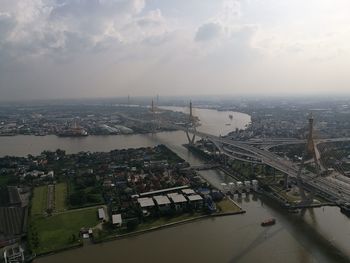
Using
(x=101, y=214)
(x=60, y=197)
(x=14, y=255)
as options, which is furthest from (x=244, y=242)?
(x=60, y=197)

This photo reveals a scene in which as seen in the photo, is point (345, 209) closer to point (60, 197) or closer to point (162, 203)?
point (162, 203)

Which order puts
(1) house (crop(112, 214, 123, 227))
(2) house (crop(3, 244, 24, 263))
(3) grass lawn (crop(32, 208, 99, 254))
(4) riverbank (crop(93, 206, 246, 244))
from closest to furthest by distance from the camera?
1. (2) house (crop(3, 244, 24, 263))
2. (3) grass lawn (crop(32, 208, 99, 254))
3. (4) riverbank (crop(93, 206, 246, 244))
4. (1) house (crop(112, 214, 123, 227))

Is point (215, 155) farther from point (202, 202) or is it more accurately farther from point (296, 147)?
point (202, 202)

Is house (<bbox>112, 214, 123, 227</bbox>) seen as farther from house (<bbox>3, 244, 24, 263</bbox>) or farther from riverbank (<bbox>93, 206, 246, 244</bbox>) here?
house (<bbox>3, 244, 24, 263</bbox>)

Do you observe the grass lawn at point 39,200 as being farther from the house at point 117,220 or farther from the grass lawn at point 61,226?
the house at point 117,220

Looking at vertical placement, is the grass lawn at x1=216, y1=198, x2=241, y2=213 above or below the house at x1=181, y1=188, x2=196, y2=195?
below

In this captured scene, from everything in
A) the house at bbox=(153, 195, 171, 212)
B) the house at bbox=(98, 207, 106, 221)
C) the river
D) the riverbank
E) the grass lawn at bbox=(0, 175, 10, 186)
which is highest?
the house at bbox=(153, 195, 171, 212)

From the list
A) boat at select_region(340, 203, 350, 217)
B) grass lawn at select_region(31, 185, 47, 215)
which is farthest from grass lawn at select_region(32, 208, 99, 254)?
boat at select_region(340, 203, 350, 217)
